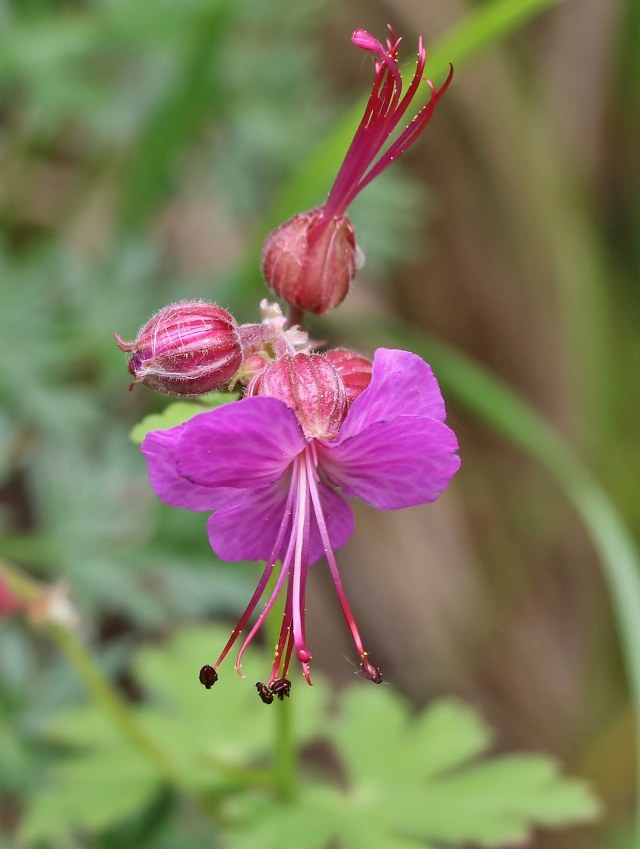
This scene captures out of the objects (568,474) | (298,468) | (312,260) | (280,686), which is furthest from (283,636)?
(568,474)

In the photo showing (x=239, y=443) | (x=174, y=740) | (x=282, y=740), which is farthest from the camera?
(x=174, y=740)

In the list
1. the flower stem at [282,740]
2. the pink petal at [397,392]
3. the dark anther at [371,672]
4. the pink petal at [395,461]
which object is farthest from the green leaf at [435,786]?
the pink petal at [397,392]

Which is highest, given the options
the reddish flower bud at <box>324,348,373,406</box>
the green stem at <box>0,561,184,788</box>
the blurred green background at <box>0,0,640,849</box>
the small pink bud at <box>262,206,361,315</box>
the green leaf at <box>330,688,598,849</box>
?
the blurred green background at <box>0,0,640,849</box>

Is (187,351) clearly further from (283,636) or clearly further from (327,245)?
(283,636)

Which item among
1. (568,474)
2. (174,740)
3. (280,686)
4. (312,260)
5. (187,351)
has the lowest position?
(280,686)

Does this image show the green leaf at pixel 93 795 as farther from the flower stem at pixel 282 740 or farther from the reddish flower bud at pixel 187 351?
the reddish flower bud at pixel 187 351

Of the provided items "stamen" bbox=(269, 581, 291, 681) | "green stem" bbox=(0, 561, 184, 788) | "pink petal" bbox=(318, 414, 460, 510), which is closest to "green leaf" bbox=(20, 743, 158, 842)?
"green stem" bbox=(0, 561, 184, 788)

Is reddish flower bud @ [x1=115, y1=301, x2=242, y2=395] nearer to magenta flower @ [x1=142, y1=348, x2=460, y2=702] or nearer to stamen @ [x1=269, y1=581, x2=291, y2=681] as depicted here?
magenta flower @ [x1=142, y1=348, x2=460, y2=702]
